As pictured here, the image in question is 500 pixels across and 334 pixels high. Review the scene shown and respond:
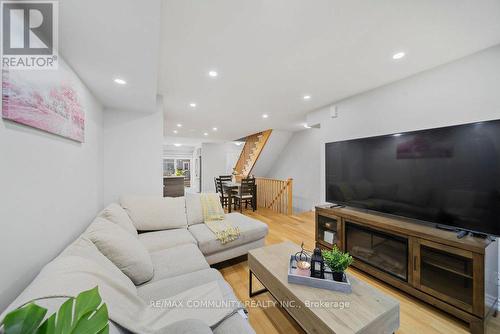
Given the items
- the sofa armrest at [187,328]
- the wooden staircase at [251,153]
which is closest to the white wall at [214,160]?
the wooden staircase at [251,153]

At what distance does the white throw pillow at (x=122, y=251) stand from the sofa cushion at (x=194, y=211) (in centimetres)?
110

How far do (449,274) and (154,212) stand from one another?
3047mm

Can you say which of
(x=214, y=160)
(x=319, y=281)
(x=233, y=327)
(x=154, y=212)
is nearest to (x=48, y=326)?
(x=233, y=327)

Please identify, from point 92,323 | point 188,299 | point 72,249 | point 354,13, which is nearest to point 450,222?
point 354,13

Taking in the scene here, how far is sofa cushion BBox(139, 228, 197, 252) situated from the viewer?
1899 millimetres

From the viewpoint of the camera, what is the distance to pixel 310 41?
1594 millimetres

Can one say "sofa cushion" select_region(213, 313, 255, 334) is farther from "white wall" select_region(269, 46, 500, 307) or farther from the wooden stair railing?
the wooden stair railing

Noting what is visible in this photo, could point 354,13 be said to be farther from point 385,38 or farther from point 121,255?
point 121,255

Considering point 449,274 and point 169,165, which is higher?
point 169,165

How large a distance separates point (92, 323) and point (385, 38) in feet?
7.86

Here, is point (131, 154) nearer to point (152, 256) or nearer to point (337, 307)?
point (152, 256)

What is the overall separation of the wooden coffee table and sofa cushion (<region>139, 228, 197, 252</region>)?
1.07 meters

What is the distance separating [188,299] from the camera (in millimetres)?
1139

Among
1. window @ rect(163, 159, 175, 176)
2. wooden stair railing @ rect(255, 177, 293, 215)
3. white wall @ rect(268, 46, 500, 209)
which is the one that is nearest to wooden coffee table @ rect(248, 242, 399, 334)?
white wall @ rect(268, 46, 500, 209)
